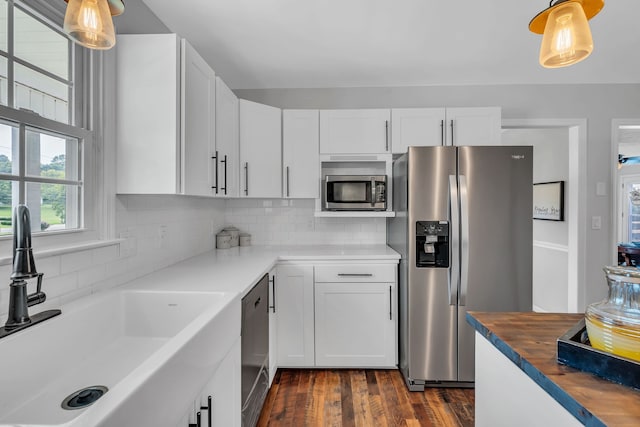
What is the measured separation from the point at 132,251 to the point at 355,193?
5.47 feet

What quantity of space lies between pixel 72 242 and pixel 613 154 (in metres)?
4.13

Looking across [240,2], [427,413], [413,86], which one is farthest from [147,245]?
[413,86]

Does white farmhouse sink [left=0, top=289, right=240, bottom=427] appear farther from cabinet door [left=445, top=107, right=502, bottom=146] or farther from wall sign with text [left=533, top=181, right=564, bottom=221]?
wall sign with text [left=533, top=181, right=564, bottom=221]

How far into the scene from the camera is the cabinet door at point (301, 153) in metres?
2.91

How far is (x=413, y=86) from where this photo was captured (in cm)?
314

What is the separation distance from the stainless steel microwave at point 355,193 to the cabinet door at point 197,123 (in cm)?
103

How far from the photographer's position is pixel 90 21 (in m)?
0.94

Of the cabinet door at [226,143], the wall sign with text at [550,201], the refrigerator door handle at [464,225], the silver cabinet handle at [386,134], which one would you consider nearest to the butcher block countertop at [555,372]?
the refrigerator door handle at [464,225]

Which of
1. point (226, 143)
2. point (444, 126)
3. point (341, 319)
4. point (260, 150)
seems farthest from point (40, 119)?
point (444, 126)

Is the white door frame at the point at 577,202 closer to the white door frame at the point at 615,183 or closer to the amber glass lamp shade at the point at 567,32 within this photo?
the white door frame at the point at 615,183

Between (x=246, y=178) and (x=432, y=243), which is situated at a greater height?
(x=246, y=178)

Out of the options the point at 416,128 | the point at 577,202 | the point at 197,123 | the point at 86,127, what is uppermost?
the point at 416,128

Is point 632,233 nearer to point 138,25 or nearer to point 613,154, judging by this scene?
point 613,154

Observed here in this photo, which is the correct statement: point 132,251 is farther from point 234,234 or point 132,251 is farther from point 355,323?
point 355,323
